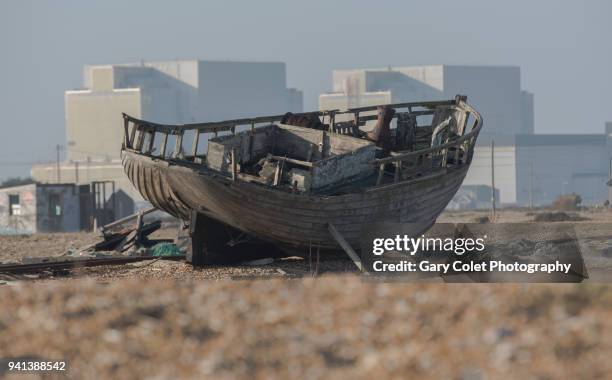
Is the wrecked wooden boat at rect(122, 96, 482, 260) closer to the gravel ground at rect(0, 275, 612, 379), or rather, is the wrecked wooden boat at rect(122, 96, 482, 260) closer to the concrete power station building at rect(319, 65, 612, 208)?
the gravel ground at rect(0, 275, 612, 379)

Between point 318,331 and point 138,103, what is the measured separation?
166 metres

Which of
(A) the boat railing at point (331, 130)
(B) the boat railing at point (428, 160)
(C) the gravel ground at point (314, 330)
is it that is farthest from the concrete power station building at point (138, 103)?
(C) the gravel ground at point (314, 330)

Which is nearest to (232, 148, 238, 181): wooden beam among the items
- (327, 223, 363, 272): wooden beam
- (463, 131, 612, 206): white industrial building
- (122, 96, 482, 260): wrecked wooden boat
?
(122, 96, 482, 260): wrecked wooden boat

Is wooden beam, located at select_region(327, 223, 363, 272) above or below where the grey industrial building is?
above

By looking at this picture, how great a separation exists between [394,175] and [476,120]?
4.13 metres

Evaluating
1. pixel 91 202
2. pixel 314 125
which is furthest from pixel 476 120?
pixel 91 202

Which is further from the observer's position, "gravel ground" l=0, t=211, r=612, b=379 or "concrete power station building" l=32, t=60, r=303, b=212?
"concrete power station building" l=32, t=60, r=303, b=212

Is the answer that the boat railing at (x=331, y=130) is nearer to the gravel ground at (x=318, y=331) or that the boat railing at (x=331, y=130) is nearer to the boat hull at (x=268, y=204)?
the boat hull at (x=268, y=204)

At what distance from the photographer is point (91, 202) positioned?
54.2 meters

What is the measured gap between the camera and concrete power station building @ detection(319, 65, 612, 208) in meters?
159

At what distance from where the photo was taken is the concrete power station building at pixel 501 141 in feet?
522

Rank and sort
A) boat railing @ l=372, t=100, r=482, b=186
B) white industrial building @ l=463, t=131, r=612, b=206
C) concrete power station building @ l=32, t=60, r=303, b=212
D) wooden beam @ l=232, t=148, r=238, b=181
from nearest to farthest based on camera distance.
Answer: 1. wooden beam @ l=232, t=148, r=238, b=181
2. boat railing @ l=372, t=100, r=482, b=186
3. white industrial building @ l=463, t=131, r=612, b=206
4. concrete power station building @ l=32, t=60, r=303, b=212

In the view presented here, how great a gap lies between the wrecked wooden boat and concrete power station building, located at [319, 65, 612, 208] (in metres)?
114

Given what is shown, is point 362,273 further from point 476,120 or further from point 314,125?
point 476,120
